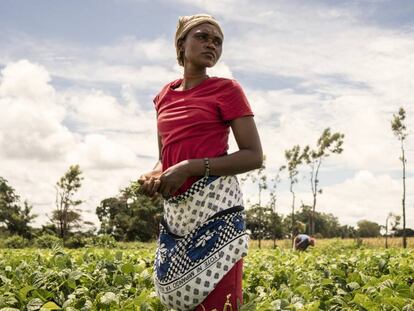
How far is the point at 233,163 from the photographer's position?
2.44 m

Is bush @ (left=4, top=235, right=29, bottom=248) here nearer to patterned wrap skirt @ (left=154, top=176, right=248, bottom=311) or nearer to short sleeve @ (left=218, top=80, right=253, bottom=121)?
patterned wrap skirt @ (left=154, top=176, right=248, bottom=311)

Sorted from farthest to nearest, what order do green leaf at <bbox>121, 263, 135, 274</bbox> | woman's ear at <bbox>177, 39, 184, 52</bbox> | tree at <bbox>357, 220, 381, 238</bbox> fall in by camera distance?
1. tree at <bbox>357, 220, 381, 238</bbox>
2. green leaf at <bbox>121, 263, 135, 274</bbox>
3. woman's ear at <bbox>177, 39, 184, 52</bbox>

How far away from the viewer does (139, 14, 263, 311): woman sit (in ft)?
7.82

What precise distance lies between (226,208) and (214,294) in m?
0.37

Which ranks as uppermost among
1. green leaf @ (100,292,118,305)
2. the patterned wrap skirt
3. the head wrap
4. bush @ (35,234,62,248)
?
the head wrap

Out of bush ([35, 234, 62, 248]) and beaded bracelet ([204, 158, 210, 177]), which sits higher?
beaded bracelet ([204, 158, 210, 177])

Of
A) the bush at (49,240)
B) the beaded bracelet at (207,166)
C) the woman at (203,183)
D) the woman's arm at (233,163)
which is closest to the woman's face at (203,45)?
the woman at (203,183)

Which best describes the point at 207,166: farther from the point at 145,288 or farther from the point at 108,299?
the point at 145,288

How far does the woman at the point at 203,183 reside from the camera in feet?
7.82

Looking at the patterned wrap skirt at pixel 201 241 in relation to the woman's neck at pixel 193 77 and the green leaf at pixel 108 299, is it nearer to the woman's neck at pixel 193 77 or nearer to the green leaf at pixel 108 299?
the woman's neck at pixel 193 77

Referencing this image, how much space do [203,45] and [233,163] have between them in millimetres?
602

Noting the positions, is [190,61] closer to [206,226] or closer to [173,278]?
[206,226]

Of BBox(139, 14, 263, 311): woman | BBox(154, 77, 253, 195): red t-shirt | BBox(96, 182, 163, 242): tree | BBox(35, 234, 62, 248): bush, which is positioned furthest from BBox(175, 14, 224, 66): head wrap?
BBox(96, 182, 163, 242): tree

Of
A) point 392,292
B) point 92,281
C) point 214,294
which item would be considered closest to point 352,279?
point 392,292
